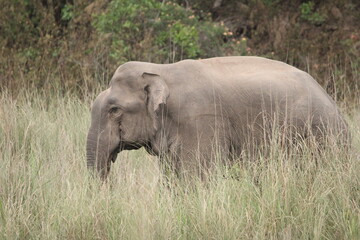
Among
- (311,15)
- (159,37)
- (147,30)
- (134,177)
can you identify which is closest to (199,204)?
(134,177)

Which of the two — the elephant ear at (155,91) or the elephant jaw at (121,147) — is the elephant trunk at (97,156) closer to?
the elephant jaw at (121,147)

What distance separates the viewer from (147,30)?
40.0ft

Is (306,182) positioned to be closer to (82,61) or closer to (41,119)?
(41,119)

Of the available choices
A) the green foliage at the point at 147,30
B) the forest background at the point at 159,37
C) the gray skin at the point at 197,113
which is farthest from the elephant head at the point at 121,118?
the green foliage at the point at 147,30

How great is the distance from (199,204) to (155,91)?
1.27 metres

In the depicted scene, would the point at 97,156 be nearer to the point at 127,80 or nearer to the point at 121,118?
the point at 121,118

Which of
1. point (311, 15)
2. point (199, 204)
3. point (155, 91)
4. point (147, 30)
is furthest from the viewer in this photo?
point (311, 15)

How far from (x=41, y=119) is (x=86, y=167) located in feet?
7.53

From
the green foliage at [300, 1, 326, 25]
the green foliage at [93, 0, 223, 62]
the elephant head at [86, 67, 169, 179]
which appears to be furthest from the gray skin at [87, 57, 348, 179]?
the green foliage at [300, 1, 326, 25]

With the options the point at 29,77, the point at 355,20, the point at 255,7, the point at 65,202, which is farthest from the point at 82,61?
the point at 65,202

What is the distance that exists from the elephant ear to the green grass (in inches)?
22.0

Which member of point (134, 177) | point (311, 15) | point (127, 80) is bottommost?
point (134, 177)

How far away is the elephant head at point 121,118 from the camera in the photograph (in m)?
6.45

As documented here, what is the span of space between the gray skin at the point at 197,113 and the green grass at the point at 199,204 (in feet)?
0.87
